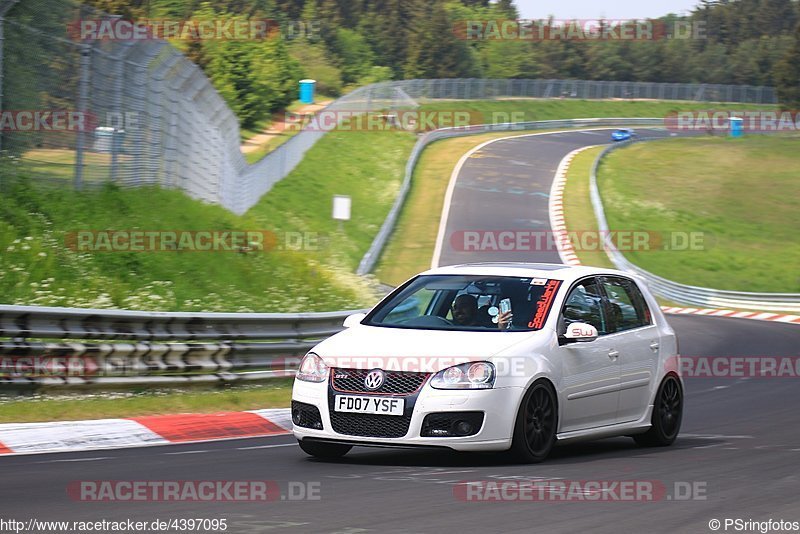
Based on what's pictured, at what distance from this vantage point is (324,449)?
30.6 feet

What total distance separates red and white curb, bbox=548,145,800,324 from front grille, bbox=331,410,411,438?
27045 millimetres

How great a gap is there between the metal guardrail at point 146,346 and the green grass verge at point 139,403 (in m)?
0.14

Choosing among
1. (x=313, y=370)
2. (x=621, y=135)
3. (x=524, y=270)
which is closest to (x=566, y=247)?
(x=524, y=270)

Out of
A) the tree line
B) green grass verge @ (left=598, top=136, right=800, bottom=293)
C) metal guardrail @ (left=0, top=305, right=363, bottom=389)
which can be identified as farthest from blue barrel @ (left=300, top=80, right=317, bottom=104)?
metal guardrail @ (left=0, top=305, right=363, bottom=389)

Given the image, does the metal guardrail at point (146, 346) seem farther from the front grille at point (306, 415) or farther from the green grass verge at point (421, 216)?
the green grass verge at point (421, 216)

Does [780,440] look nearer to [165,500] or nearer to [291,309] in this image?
[165,500]

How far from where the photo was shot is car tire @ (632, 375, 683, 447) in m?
10.7

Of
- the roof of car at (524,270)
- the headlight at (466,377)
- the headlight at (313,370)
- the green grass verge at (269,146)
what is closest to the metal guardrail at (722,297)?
the green grass verge at (269,146)

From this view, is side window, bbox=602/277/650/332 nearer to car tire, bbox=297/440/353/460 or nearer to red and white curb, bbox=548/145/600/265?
car tire, bbox=297/440/353/460

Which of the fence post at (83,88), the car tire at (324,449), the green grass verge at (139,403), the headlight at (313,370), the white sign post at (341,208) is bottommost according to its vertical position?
the white sign post at (341,208)

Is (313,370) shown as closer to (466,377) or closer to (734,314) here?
(466,377)

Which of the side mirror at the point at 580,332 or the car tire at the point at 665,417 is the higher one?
the side mirror at the point at 580,332

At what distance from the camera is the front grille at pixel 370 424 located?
339 inches

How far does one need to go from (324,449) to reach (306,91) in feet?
233
